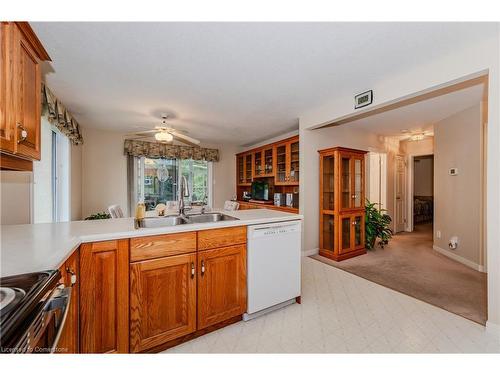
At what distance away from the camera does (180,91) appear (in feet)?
8.29

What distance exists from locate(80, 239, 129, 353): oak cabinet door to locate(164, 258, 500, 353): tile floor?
42 cm

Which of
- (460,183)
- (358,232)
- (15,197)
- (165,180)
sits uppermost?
(165,180)

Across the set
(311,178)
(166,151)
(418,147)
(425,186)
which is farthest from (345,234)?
(425,186)

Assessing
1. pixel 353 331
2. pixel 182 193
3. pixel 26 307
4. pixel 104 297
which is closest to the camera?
pixel 26 307

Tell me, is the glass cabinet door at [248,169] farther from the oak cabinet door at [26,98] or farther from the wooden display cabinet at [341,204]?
the oak cabinet door at [26,98]

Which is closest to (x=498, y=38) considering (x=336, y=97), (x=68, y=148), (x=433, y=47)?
(x=433, y=47)

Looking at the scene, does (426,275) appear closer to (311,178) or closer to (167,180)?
(311,178)

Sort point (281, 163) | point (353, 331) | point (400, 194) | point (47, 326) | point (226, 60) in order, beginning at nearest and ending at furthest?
point (47, 326), point (353, 331), point (226, 60), point (281, 163), point (400, 194)

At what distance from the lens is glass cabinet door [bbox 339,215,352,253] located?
337 centimetres

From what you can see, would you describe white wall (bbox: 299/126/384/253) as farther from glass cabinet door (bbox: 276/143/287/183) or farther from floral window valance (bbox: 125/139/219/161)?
floral window valance (bbox: 125/139/219/161)

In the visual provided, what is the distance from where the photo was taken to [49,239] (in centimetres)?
121

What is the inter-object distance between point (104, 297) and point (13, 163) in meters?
0.94

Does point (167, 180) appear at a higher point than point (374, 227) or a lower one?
higher
